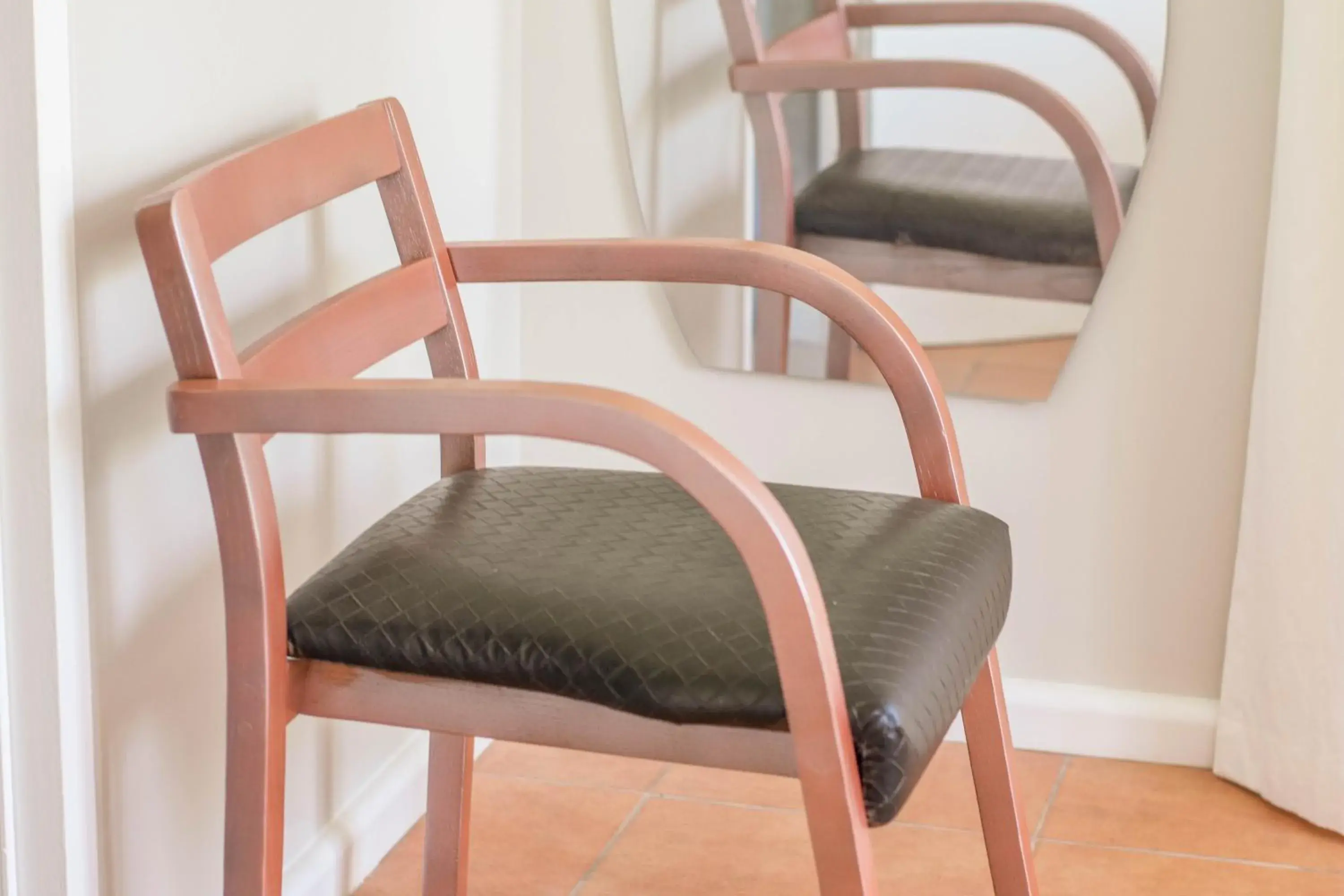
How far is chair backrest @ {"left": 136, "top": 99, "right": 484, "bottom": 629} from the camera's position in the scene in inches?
43.1

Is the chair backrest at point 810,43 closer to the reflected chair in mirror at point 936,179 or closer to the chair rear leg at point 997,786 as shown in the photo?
the reflected chair in mirror at point 936,179

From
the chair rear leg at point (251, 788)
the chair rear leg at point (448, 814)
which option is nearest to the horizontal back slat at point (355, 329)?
the chair rear leg at point (251, 788)

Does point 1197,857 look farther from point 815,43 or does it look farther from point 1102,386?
point 815,43

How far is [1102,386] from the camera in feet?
6.33

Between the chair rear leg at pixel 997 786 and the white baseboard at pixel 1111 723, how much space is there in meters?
0.53

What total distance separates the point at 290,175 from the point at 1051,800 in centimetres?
114

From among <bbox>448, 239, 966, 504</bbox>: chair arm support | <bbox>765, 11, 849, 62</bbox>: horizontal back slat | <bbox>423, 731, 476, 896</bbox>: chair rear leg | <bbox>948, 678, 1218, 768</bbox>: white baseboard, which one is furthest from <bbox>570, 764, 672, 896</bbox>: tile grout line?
<bbox>765, 11, 849, 62</bbox>: horizontal back slat

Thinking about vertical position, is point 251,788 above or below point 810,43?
below

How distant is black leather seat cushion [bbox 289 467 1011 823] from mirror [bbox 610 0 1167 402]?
0.58 meters

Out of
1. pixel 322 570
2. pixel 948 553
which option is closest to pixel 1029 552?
pixel 948 553

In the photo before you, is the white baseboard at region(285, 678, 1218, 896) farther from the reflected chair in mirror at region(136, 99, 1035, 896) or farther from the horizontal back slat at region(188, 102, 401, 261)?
the horizontal back slat at region(188, 102, 401, 261)

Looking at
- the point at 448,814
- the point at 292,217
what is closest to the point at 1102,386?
the point at 448,814

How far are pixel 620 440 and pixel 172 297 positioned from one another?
31 centimetres

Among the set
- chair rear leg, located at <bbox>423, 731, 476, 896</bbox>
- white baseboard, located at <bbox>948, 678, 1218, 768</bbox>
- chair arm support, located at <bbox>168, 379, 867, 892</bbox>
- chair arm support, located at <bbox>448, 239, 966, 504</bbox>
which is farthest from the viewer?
white baseboard, located at <bbox>948, 678, 1218, 768</bbox>
